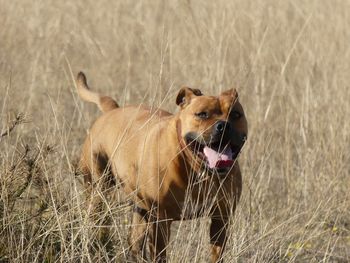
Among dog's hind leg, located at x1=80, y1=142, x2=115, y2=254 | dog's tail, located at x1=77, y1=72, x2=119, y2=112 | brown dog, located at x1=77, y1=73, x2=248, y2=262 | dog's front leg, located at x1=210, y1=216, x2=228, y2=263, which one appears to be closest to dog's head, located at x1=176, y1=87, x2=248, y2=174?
brown dog, located at x1=77, y1=73, x2=248, y2=262

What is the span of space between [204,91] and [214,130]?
8.18ft

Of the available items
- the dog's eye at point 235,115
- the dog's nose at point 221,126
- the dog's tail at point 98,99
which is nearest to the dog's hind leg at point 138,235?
the dog's nose at point 221,126

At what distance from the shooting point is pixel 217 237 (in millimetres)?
4430

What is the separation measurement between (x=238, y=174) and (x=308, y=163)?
1.49m

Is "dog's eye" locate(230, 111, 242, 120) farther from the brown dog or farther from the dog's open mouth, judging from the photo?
the dog's open mouth

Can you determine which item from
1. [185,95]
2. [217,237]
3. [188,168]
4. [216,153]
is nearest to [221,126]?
[216,153]

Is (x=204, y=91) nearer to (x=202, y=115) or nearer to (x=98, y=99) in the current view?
(x=98, y=99)

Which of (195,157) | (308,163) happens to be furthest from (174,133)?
(308,163)

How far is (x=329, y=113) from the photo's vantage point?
617cm

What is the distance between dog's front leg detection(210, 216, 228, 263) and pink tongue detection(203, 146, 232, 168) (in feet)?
1.03

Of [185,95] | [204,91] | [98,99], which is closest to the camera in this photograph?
[185,95]

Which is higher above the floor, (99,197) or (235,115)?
(235,115)

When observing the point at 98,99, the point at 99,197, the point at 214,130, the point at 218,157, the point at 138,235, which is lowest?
the point at 138,235

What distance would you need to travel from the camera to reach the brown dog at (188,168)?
13.9ft
